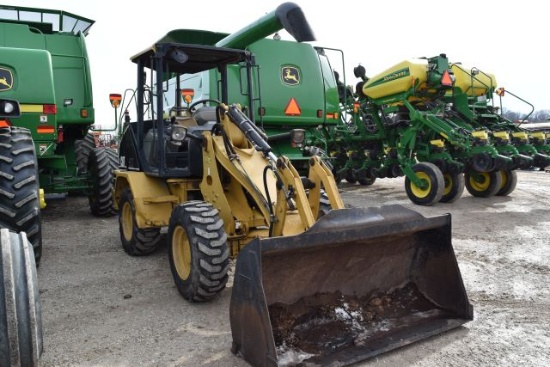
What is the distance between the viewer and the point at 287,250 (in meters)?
2.74

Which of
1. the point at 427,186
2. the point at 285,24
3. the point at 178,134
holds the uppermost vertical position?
the point at 285,24

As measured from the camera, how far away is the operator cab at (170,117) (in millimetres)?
4340

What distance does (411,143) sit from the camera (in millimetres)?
9023

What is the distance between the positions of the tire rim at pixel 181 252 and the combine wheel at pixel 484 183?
7234mm

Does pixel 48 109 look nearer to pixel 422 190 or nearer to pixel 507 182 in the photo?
pixel 422 190

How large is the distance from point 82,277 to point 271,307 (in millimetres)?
2251

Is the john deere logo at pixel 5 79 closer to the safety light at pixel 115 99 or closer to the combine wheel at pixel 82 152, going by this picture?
the safety light at pixel 115 99

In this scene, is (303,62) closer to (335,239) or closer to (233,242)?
(233,242)

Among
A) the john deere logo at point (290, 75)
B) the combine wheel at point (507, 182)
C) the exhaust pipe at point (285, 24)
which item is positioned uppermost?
the exhaust pipe at point (285, 24)

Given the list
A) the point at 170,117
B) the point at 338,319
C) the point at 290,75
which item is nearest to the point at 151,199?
the point at 170,117

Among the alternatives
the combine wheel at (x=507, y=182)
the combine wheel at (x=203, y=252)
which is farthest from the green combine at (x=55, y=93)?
the combine wheel at (x=507, y=182)

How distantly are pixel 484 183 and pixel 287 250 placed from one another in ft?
25.3

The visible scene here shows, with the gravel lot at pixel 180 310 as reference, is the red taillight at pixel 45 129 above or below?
above

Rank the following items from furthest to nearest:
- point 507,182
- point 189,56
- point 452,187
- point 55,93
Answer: point 507,182
point 452,187
point 55,93
point 189,56
